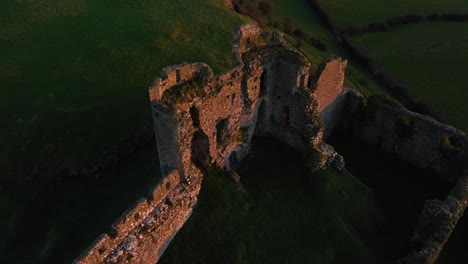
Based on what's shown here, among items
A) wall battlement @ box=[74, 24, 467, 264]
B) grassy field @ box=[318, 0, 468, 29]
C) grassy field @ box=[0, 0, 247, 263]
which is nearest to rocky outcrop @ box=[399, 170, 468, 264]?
wall battlement @ box=[74, 24, 467, 264]

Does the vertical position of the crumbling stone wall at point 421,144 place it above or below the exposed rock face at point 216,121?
below

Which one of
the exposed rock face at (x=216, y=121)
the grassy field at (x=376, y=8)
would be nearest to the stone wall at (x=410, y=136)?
the exposed rock face at (x=216, y=121)

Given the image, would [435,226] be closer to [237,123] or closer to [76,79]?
[237,123]

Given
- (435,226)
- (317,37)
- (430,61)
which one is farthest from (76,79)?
(430,61)

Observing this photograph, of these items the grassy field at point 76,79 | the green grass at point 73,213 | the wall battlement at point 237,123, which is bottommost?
the green grass at point 73,213

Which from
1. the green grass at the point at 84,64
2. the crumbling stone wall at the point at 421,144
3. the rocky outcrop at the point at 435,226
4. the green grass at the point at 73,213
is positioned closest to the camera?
the rocky outcrop at the point at 435,226

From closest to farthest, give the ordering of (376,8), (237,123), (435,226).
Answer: (435,226)
(237,123)
(376,8)

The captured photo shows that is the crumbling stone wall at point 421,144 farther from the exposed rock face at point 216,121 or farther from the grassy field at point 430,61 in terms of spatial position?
the grassy field at point 430,61
